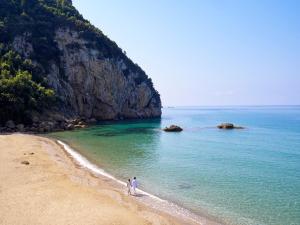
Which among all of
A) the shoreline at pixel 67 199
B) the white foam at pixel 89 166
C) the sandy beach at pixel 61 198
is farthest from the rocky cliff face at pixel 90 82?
the shoreline at pixel 67 199

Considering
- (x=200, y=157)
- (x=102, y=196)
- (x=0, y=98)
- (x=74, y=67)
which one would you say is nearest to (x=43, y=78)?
(x=74, y=67)

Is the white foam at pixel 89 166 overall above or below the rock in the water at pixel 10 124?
below

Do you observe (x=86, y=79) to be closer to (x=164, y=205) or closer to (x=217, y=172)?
(x=217, y=172)

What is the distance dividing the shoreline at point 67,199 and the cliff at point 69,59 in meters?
49.0

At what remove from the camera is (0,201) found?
839 inches

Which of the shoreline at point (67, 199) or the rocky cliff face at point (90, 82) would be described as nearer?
the shoreline at point (67, 199)

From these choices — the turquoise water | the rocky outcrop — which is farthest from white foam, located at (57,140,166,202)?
the rocky outcrop

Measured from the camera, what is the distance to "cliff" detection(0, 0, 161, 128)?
93.3 m

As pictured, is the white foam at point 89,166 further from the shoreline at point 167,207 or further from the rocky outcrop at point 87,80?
the rocky outcrop at point 87,80

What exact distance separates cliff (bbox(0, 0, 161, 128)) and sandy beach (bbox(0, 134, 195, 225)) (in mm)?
48771

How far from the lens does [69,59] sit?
102 metres

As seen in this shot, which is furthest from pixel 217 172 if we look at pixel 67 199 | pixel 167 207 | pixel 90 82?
pixel 90 82

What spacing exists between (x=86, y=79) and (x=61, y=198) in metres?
84.8

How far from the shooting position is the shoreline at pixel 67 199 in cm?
1942
